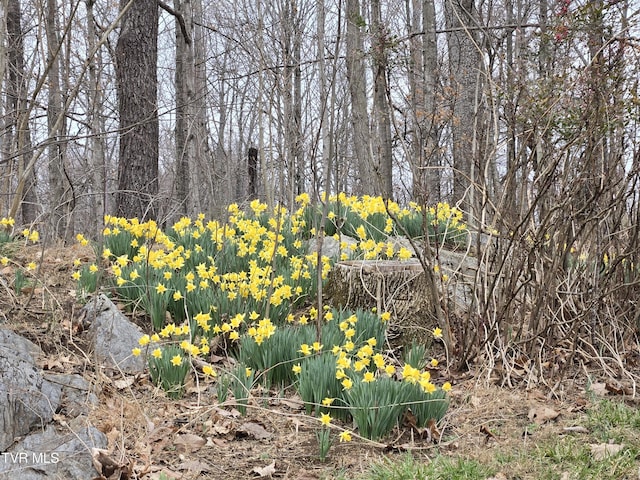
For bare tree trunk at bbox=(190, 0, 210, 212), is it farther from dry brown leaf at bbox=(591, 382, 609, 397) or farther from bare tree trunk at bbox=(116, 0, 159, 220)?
dry brown leaf at bbox=(591, 382, 609, 397)

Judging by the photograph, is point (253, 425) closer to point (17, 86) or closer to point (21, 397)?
point (21, 397)

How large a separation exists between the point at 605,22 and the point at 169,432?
405 cm

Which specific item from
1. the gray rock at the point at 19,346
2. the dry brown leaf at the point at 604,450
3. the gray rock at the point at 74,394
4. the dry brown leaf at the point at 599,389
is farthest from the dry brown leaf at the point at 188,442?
the dry brown leaf at the point at 599,389

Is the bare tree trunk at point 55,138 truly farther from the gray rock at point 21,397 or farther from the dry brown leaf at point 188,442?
the dry brown leaf at point 188,442

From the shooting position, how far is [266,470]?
2.82 meters

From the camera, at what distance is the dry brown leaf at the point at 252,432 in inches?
128

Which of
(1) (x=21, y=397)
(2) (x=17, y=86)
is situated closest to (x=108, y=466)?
(1) (x=21, y=397)

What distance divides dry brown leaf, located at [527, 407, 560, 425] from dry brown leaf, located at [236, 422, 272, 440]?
1.48 meters

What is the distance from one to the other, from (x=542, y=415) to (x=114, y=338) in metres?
2.71

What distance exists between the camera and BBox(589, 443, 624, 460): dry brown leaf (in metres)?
2.74

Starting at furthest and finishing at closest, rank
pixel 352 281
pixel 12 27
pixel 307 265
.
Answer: pixel 12 27, pixel 307 265, pixel 352 281

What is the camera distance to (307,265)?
532 cm

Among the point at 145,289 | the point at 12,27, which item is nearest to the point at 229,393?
the point at 145,289

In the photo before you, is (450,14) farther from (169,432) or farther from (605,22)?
(169,432)
